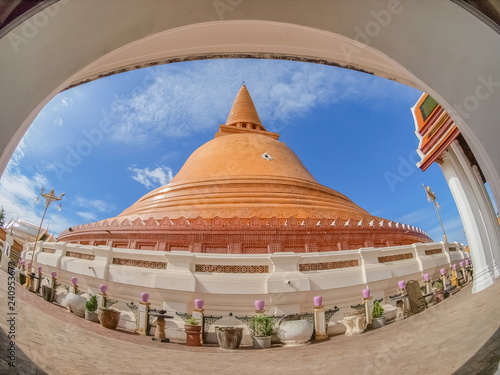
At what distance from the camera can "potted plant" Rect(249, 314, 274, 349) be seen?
1365 mm

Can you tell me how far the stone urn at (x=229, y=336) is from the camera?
1351 millimetres

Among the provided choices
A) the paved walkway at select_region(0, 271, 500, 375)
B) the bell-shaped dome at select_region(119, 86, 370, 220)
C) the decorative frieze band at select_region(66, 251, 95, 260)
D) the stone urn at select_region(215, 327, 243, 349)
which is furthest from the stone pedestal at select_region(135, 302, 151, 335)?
the bell-shaped dome at select_region(119, 86, 370, 220)

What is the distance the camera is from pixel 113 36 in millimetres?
1387

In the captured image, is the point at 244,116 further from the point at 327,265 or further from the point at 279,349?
the point at 279,349

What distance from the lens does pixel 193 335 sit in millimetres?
1399

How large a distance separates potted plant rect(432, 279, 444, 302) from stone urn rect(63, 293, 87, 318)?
6.00ft

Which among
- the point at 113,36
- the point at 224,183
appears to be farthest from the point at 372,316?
the point at 224,183

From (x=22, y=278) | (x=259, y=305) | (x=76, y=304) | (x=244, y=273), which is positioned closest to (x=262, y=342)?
(x=259, y=305)

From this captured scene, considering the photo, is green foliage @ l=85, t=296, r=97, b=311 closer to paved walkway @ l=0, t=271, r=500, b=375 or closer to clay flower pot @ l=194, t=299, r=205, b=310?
paved walkway @ l=0, t=271, r=500, b=375

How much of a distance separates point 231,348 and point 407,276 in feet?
3.63

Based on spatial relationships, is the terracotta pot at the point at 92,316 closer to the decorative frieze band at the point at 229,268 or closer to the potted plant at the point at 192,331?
the potted plant at the point at 192,331

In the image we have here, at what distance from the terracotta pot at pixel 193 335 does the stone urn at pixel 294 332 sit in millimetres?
404

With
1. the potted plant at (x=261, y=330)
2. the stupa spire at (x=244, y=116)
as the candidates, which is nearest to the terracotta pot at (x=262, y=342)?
the potted plant at (x=261, y=330)

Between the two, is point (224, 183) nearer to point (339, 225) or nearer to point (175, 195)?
point (175, 195)
